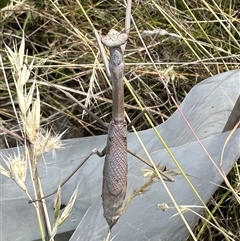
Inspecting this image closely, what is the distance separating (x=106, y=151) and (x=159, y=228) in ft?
0.47

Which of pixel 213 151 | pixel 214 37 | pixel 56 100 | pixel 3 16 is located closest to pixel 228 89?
pixel 213 151

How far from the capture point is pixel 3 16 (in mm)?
1006

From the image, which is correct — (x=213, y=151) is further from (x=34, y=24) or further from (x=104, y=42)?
(x=34, y=24)

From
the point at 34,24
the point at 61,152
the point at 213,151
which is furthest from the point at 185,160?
the point at 34,24

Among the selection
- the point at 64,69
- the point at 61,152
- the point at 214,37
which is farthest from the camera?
the point at 64,69

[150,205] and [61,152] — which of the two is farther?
[61,152]

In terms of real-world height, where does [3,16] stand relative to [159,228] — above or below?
above

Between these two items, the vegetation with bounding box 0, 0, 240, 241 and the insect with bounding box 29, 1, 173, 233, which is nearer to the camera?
the insect with bounding box 29, 1, 173, 233

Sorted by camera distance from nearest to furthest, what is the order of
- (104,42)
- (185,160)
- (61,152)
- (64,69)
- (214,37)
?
1. (104,42)
2. (185,160)
3. (61,152)
4. (214,37)
5. (64,69)

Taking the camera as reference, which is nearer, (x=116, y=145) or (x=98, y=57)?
(x=116, y=145)

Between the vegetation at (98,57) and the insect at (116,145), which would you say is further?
the vegetation at (98,57)

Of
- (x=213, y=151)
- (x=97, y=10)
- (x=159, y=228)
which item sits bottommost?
(x=159, y=228)

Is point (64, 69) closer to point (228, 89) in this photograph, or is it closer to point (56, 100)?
point (56, 100)

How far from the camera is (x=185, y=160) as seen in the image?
0.62 metres
